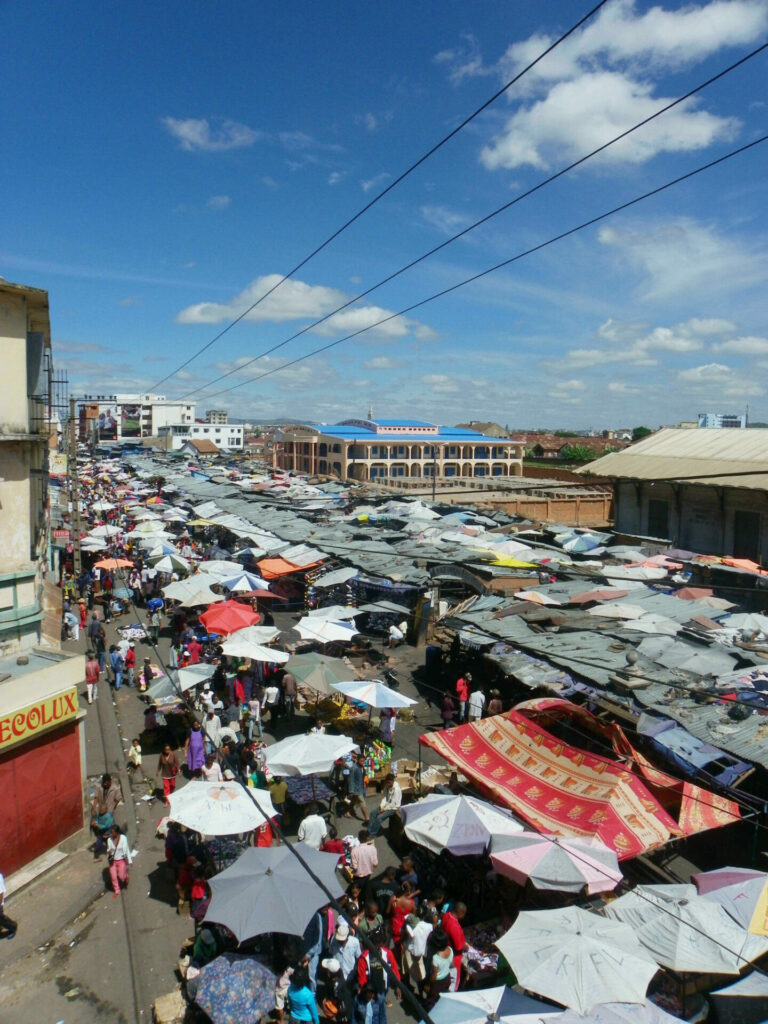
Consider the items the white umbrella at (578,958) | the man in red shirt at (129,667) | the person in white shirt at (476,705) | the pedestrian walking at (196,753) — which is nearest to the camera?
the white umbrella at (578,958)

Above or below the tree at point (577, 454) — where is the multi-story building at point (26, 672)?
below

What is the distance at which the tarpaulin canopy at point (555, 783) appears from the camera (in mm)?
8609

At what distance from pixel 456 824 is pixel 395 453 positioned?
68003 millimetres

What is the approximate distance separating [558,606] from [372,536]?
1092cm

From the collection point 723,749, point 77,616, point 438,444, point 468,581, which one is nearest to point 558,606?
point 468,581

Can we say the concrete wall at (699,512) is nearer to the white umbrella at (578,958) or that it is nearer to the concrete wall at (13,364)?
the concrete wall at (13,364)

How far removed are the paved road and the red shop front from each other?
0.49 m

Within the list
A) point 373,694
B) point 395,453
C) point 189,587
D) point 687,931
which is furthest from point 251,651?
point 395,453

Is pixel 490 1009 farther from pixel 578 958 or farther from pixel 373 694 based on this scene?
pixel 373 694

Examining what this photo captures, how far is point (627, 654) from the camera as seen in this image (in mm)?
12586

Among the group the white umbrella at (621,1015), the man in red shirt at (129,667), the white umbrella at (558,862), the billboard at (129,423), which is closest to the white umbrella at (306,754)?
the white umbrella at (558,862)

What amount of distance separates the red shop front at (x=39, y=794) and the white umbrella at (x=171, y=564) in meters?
13.1

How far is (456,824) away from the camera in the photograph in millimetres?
8352

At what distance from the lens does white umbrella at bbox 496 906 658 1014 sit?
580cm
